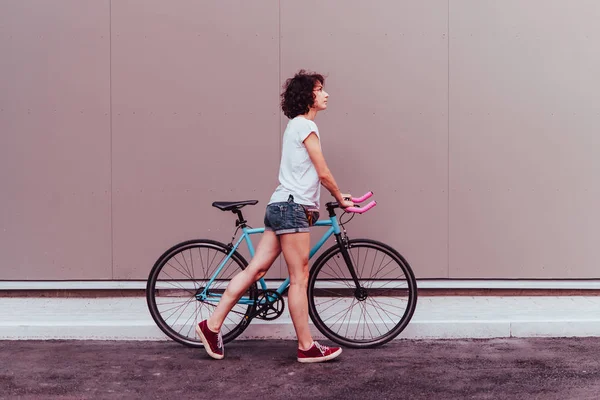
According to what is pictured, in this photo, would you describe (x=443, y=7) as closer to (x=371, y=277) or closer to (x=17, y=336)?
(x=371, y=277)

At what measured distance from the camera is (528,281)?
6.75 metres

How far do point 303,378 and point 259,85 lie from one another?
307 cm

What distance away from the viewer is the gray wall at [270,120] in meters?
6.62

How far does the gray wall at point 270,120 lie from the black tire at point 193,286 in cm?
112

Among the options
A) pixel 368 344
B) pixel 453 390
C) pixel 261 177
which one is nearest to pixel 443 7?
pixel 261 177

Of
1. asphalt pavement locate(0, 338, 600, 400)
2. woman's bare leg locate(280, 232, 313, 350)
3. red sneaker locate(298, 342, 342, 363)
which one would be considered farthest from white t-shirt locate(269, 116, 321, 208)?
asphalt pavement locate(0, 338, 600, 400)

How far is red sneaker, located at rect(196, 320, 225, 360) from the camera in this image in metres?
5.03

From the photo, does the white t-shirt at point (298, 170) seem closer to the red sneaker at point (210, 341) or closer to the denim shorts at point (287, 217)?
the denim shorts at point (287, 217)

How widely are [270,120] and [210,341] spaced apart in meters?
2.41

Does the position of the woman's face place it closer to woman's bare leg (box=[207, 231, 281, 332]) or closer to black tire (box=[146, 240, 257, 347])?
woman's bare leg (box=[207, 231, 281, 332])

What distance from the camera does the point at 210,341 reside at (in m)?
5.04

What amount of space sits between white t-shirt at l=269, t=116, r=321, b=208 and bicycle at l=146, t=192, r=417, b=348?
0.35 meters

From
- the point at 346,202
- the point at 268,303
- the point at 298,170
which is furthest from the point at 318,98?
the point at 268,303

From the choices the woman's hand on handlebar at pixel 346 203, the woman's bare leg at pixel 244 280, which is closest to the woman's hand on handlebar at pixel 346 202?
the woman's hand on handlebar at pixel 346 203
